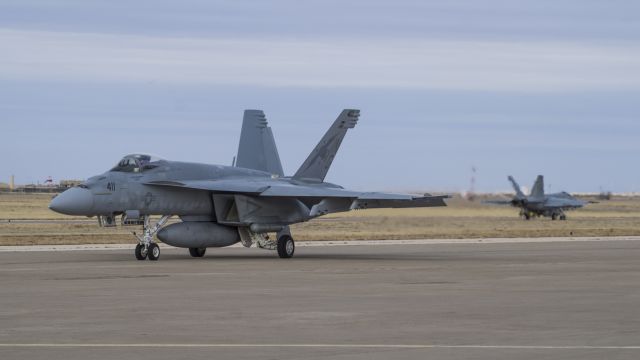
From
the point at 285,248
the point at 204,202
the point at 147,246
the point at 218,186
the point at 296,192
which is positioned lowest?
the point at 285,248

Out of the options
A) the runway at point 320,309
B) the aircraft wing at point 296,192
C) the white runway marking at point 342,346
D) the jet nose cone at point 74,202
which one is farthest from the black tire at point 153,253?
the white runway marking at point 342,346

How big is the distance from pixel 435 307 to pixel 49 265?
1281 centimetres

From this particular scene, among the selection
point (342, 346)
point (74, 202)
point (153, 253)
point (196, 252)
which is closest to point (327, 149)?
point (196, 252)

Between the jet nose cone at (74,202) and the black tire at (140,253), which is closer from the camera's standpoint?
the jet nose cone at (74,202)

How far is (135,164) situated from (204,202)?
7.59 feet

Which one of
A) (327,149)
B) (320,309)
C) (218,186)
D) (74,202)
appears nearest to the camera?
(320,309)

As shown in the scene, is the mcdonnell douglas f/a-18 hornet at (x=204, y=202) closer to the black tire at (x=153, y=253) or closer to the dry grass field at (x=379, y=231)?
the black tire at (x=153, y=253)

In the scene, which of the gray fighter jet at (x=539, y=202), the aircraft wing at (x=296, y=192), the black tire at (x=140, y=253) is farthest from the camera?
the gray fighter jet at (x=539, y=202)

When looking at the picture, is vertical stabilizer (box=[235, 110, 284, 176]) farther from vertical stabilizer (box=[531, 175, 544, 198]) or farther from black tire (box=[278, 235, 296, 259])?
vertical stabilizer (box=[531, 175, 544, 198])

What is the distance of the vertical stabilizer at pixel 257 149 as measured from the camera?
3697 cm

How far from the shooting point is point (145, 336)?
39.1ft

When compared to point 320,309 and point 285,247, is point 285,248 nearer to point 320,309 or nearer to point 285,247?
point 285,247

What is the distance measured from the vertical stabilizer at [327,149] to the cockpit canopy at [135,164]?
5778 mm

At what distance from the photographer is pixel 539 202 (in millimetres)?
81625
